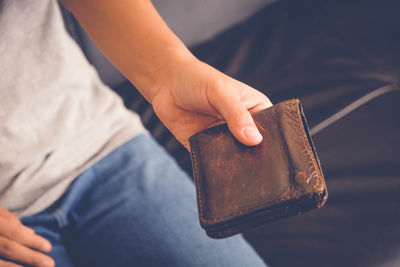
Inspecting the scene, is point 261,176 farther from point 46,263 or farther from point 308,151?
point 46,263

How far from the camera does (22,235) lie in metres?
0.63

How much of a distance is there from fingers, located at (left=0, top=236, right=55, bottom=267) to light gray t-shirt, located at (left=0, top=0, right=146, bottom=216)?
83 mm

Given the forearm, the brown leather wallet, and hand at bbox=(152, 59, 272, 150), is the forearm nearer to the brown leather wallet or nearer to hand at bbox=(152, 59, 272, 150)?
hand at bbox=(152, 59, 272, 150)

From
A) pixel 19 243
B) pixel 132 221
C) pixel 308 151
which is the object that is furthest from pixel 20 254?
pixel 308 151

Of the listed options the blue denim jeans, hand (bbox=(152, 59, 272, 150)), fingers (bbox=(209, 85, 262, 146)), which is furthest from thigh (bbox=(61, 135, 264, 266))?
fingers (bbox=(209, 85, 262, 146))

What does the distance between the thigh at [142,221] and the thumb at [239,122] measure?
246 millimetres

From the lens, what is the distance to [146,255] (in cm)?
65

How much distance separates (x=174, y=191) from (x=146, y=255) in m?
0.16

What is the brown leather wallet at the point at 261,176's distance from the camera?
1.67 ft

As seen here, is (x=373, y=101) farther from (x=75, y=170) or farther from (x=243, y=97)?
(x=75, y=170)

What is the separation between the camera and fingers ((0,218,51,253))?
63 centimetres

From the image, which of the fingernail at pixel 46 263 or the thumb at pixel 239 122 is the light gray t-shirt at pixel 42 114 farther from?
the thumb at pixel 239 122

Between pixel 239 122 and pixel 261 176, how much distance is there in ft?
0.35

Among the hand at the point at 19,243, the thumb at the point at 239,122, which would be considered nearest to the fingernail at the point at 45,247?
the hand at the point at 19,243
